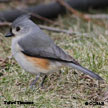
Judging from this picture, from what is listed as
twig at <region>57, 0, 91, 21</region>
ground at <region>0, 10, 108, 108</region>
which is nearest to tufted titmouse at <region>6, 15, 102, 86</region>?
ground at <region>0, 10, 108, 108</region>

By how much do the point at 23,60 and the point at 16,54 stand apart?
14cm

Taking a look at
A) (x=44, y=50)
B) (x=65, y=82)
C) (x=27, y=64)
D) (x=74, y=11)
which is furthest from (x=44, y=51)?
(x=74, y=11)

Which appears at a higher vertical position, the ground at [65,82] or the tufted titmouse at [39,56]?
the tufted titmouse at [39,56]

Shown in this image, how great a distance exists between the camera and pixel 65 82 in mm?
5125

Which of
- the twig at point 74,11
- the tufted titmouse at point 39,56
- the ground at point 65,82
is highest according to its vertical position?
the tufted titmouse at point 39,56

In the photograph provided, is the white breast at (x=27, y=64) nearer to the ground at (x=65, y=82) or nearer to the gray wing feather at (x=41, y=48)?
the gray wing feather at (x=41, y=48)

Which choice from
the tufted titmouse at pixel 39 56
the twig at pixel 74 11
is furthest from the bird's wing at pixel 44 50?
the twig at pixel 74 11

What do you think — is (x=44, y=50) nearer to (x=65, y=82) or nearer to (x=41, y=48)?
(x=41, y=48)

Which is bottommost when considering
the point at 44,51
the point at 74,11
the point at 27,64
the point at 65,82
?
the point at 65,82

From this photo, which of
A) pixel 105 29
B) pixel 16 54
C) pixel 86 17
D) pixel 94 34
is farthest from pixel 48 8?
pixel 16 54

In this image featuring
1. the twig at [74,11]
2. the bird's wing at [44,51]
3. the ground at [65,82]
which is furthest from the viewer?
the twig at [74,11]

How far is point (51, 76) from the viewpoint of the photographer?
5305mm

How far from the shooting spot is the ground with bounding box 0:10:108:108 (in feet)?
14.9

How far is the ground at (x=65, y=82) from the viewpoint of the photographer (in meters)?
4.53
